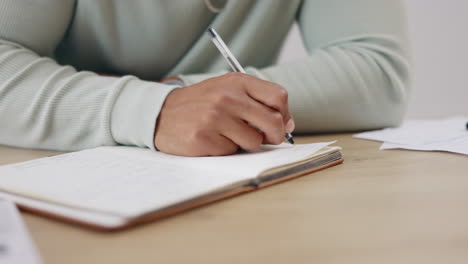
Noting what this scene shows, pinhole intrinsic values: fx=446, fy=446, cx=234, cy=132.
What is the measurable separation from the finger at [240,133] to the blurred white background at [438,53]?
159 centimetres

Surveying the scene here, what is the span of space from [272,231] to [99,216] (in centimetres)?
13

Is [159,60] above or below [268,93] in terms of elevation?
below

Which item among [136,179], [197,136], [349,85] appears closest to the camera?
[136,179]

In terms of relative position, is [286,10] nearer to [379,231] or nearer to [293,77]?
[293,77]

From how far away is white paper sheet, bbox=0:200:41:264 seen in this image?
259mm

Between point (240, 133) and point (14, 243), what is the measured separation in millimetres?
316

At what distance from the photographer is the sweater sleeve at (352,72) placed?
83 centimetres

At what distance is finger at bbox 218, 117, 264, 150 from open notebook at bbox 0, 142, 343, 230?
15mm

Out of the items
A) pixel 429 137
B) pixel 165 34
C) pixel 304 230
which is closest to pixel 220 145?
pixel 304 230

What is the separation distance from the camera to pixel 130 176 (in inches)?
17.3

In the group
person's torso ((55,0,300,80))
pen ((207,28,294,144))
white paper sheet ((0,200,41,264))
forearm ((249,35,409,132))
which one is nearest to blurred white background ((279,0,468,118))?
person's torso ((55,0,300,80))

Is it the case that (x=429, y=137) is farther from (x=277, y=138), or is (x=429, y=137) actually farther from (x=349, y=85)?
(x=277, y=138)

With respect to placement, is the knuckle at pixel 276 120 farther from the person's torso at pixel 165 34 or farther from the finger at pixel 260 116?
the person's torso at pixel 165 34

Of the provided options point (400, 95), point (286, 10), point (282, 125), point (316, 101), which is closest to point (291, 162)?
point (282, 125)
